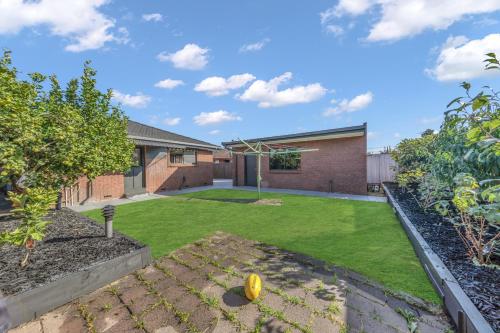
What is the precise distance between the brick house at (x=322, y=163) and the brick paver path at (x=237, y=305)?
876 cm

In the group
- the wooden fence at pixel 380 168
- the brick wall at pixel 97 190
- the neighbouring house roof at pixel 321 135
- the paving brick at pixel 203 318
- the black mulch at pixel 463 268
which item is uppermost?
the neighbouring house roof at pixel 321 135

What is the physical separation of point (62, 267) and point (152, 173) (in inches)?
385

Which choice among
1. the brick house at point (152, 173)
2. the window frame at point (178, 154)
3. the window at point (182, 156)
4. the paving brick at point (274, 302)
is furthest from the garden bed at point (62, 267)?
the window at point (182, 156)

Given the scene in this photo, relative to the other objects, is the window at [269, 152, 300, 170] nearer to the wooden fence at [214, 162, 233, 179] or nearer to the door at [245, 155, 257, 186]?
the door at [245, 155, 257, 186]

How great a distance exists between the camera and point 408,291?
282cm

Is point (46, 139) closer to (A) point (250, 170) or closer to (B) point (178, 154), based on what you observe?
(B) point (178, 154)

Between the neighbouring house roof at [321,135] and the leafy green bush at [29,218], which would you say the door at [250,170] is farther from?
the leafy green bush at [29,218]

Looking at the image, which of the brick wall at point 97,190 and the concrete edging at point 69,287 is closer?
the concrete edging at point 69,287

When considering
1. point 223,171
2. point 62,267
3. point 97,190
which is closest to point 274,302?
point 62,267

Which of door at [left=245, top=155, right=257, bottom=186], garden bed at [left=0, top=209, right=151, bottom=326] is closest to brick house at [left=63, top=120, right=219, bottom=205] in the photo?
door at [left=245, top=155, right=257, bottom=186]

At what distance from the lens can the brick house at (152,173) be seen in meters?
9.82

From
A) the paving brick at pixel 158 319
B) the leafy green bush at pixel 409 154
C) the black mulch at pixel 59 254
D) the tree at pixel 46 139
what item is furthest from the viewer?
the leafy green bush at pixel 409 154

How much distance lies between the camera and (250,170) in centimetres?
1520

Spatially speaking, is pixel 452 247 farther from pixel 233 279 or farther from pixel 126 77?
pixel 126 77
